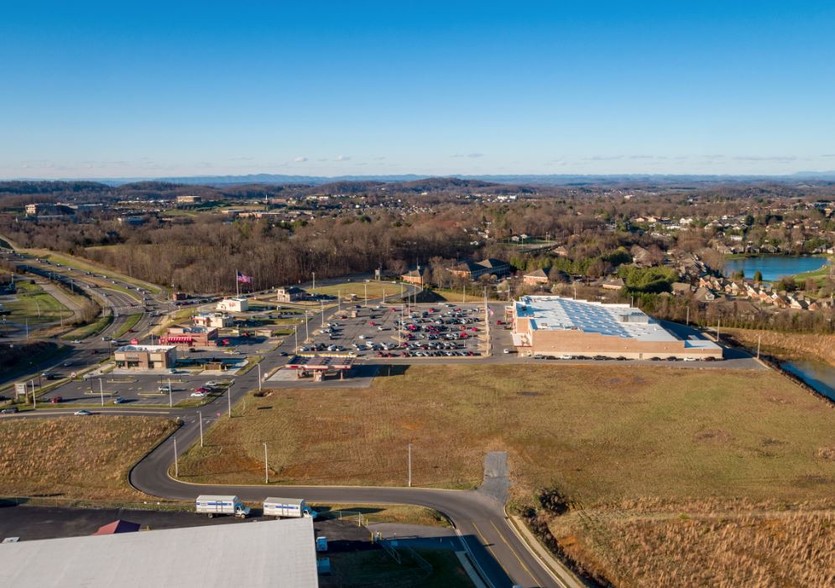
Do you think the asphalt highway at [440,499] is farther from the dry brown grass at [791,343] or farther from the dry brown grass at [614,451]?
the dry brown grass at [791,343]

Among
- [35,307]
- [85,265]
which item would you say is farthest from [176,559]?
[85,265]

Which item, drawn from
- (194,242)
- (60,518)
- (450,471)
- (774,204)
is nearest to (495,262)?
(194,242)

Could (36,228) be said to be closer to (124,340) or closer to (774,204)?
(124,340)

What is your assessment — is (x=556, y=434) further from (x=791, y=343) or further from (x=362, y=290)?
(x=362, y=290)

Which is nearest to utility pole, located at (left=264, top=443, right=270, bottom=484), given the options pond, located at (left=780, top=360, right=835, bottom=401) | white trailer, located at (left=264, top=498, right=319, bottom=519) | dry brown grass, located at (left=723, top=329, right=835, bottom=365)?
white trailer, located at (left=264, top=498, right=319, bottom=519)

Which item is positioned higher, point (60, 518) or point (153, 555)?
point (153, 555)

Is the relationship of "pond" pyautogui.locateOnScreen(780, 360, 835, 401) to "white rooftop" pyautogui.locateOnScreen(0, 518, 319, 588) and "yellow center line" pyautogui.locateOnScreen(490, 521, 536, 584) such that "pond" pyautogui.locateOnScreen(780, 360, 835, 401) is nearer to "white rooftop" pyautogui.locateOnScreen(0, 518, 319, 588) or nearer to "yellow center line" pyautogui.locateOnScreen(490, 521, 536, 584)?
"yellow center line" pyautogui.locateOnScreen(490, 521, 536, 584)
